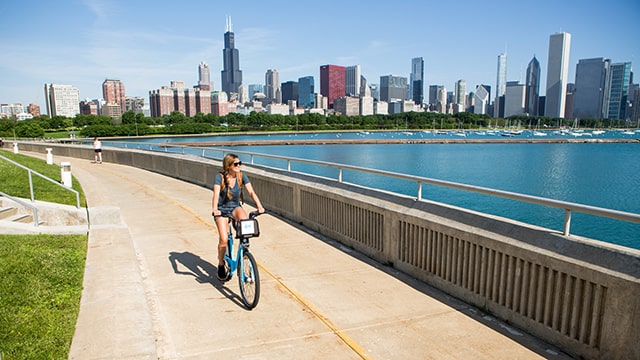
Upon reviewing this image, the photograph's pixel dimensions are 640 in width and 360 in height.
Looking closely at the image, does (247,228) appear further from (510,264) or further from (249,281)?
(510,264)

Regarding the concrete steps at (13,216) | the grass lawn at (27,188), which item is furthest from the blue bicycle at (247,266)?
the grass lawn at (27,188)

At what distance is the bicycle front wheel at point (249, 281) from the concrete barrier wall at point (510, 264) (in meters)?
2.52

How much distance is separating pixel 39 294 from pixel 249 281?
2517 mm

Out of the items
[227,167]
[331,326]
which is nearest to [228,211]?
[227,167]

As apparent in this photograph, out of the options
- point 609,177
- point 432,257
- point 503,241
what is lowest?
point 609,177

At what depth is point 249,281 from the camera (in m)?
5.92

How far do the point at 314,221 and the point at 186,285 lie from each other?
12.7 ft

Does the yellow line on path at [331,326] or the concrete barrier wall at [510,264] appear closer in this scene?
the concrete barrier wall at [510,264]

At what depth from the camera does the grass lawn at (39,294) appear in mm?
4457

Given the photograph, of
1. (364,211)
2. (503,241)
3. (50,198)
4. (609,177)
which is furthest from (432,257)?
(609,177)

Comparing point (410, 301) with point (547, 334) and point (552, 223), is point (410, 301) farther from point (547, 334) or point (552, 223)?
point (552, 223)

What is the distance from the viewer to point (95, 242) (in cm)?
816

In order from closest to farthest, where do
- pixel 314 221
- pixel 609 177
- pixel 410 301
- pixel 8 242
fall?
1. pixel 410 301
2. pixel 8 242
3. pixel 314 221
4. pixel 609 177

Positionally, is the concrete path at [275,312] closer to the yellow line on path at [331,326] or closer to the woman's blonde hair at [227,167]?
the yellow line on path at [331,326]
